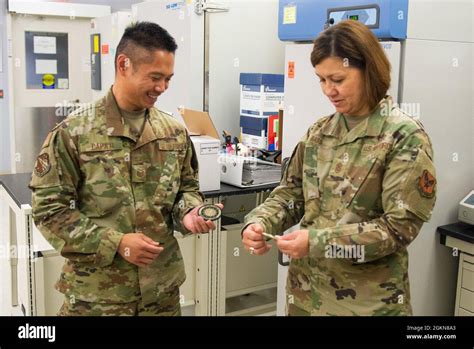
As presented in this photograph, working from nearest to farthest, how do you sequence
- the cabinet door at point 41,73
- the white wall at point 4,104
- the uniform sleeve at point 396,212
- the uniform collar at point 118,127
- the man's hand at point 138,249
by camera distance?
the uniform sleeve at point 396,212 < the man's hand at point 138,249 < the uniform collar at point 118,127 < the white wall at point 4,104 < the cabinet door at point 41,73

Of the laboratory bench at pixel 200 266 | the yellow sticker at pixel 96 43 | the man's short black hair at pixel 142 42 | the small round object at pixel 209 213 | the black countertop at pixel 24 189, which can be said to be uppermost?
the yellow sticker at pixel 96 43

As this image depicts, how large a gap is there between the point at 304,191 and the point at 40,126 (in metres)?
4.90

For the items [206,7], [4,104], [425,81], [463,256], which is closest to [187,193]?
[425,81]

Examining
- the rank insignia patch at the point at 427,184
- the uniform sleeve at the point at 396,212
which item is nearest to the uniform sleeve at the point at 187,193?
the uniform sleeve at the point at 396,212

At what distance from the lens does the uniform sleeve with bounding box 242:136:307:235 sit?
56.6 inches

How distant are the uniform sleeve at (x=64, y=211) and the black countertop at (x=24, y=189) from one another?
1130mm

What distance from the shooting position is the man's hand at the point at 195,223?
1430mm

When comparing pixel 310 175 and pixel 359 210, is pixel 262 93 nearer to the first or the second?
pixel 310 175

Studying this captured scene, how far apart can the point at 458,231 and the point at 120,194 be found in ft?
4.80

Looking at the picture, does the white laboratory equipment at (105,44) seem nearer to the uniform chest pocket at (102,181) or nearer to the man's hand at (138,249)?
the uniform chest pocket at (102,181)
